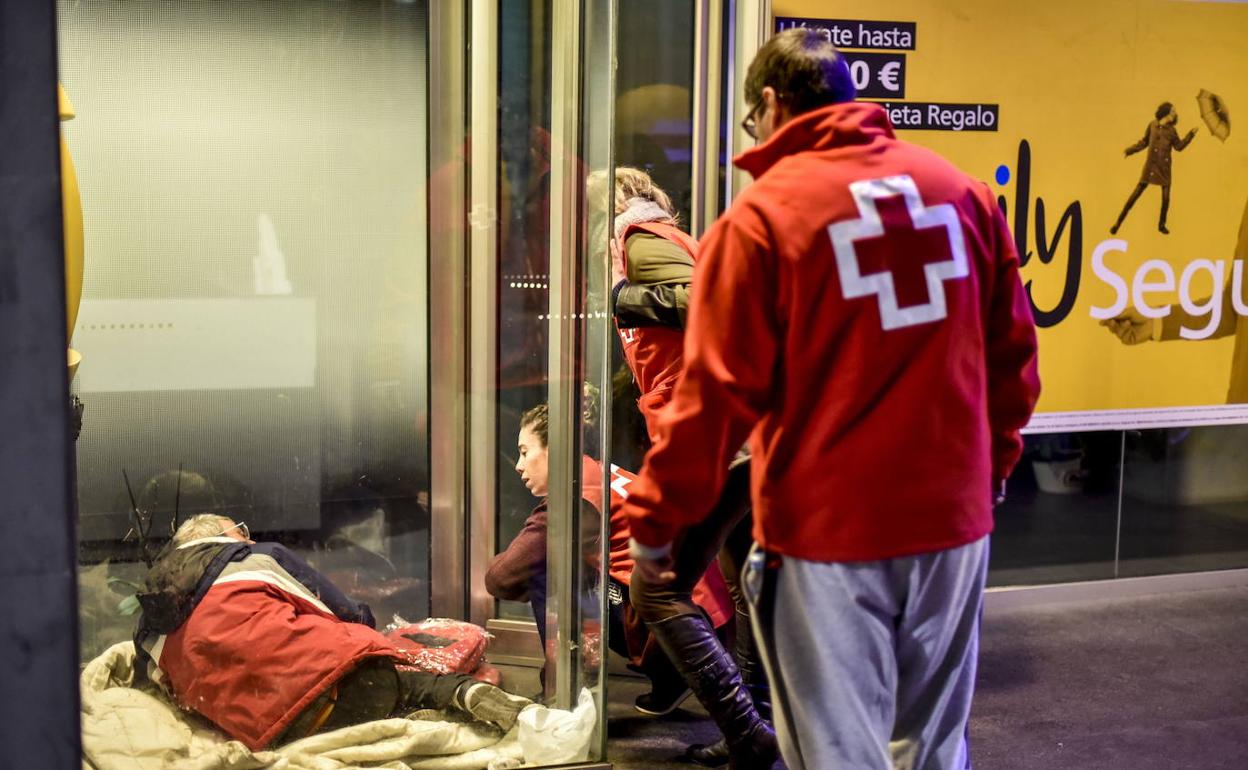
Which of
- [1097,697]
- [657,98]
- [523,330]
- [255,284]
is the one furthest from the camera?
[657,98]

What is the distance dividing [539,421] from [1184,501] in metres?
3.09

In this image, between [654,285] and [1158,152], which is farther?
[1158,152]

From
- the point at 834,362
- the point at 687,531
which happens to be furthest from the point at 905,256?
the point at 687,531

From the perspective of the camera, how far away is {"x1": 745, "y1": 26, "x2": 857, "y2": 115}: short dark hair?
6.44 feet

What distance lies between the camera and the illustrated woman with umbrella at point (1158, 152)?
443 centimetres

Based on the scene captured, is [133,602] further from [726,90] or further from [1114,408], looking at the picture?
[1114,408]

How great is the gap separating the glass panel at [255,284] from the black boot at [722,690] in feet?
2.09

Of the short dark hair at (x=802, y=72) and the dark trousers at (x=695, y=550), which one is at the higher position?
the short dark hair at (x=802, y=72)

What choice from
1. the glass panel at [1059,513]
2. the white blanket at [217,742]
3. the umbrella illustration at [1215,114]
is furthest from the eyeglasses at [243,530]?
the umbrella illustration at [1215,114]

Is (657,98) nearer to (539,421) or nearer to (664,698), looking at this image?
(539,421)

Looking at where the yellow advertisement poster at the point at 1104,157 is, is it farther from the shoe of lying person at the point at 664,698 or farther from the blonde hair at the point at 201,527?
the blonde hair at the point at 201,527

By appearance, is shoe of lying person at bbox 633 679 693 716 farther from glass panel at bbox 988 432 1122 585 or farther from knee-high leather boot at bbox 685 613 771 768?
glass panel at bbox 988 432 1122 585

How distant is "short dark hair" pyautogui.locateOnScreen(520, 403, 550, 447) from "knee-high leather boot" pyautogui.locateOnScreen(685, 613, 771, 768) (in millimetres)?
690

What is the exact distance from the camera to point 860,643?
1.91 meters
